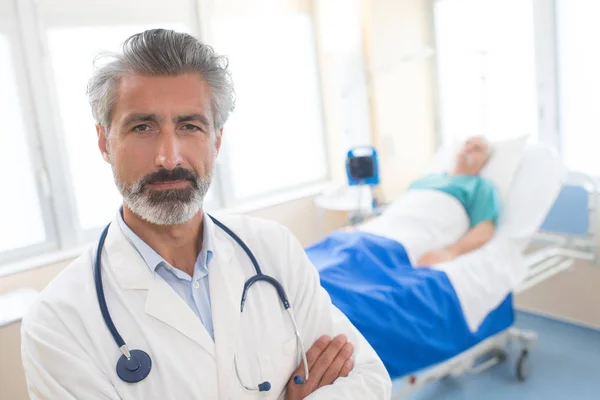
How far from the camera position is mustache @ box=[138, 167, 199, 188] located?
0.98 meters

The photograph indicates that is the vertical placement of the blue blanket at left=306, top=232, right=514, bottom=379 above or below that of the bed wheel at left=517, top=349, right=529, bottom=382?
above

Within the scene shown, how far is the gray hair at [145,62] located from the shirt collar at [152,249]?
7.7 inches

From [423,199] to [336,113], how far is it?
1.18 metres

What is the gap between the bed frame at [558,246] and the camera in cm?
232

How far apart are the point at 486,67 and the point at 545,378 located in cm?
179

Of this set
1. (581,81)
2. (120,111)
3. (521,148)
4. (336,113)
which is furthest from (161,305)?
(336,113)

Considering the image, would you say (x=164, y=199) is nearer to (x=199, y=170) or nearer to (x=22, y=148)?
(x=199, y=170)

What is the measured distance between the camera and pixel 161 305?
98 cm

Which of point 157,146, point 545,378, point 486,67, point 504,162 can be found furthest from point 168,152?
point 486,67

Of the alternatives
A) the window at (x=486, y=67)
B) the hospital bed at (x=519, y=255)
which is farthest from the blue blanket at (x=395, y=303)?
the window at (x=486, y=67)

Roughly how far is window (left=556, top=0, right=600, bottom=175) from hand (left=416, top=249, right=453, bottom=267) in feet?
3.37

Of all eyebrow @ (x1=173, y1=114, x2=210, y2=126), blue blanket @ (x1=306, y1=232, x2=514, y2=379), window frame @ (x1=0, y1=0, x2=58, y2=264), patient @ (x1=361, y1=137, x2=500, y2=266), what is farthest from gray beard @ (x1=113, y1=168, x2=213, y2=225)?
window frame @ (x1=0, y1=0, x2=58, y2=264)

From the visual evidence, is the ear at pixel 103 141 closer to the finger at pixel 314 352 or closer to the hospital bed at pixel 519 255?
the finger at pixel 314 352

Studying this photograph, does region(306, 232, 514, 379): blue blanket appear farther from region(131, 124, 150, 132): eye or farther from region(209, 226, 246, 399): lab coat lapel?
region(131, 124, 150, 132): eye
